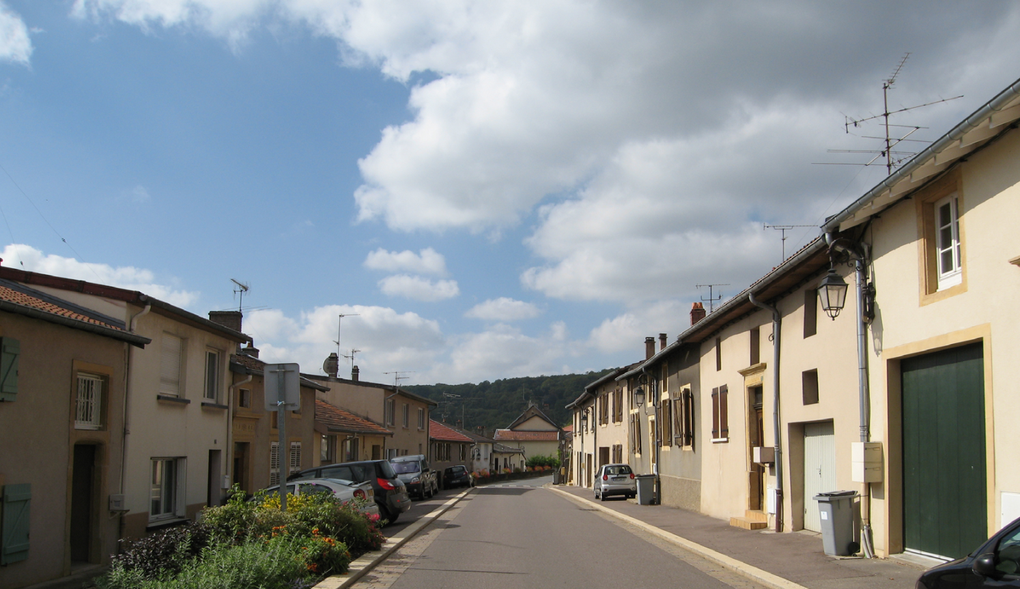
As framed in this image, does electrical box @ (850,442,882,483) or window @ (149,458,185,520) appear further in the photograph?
window @ (149,458,185,520)

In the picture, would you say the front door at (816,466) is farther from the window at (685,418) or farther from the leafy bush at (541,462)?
the leafy bush at (541,462)

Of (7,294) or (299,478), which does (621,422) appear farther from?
(7,294)

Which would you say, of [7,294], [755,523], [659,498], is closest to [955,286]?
[755,523]

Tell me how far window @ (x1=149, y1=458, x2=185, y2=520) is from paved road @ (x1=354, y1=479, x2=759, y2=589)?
16.2 ft

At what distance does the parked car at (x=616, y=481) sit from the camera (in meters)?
30.1

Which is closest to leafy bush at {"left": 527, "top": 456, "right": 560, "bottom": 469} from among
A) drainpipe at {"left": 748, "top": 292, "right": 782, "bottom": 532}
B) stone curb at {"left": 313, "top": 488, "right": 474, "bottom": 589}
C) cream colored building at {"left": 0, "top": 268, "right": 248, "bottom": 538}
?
stone curb at {"left": 313, "top": 488, "right": 474, "bottom": 589}

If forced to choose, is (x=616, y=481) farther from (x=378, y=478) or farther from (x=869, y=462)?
(x=869, y=462)

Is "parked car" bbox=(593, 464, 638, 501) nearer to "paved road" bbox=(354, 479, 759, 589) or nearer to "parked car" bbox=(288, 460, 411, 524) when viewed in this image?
"paved road" bbox=(354, 479, 759, 589)

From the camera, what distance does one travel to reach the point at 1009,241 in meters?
8.42

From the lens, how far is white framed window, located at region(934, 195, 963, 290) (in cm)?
967

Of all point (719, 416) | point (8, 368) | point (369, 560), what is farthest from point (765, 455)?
point (8, 368)

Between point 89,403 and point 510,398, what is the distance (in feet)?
412

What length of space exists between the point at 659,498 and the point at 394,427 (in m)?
21.3

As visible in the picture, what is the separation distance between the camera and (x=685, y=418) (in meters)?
23.2
